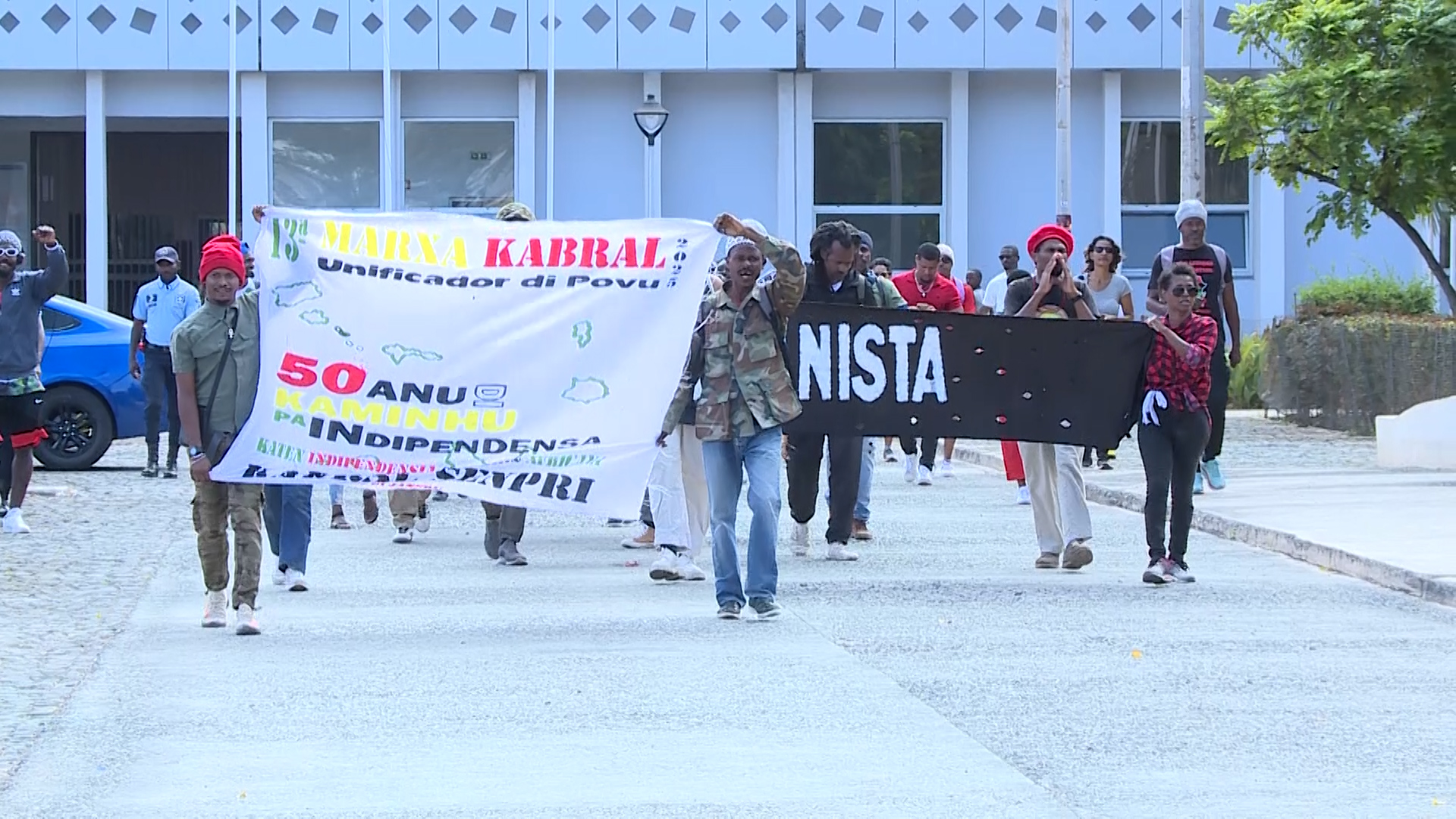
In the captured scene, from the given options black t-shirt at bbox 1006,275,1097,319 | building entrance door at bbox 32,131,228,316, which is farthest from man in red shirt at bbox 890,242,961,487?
building entrance door at bbox 32,131,228,316

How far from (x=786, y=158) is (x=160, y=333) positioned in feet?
49.4

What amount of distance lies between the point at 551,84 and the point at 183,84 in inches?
229

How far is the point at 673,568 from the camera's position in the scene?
11742mm

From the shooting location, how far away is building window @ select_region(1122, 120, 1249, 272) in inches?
1296

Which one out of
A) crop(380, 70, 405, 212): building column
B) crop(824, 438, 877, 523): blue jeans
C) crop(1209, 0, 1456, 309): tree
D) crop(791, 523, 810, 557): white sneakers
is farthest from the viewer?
crop(380, 70, 405, 212): building column

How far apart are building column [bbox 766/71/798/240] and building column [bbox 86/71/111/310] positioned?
10118mm

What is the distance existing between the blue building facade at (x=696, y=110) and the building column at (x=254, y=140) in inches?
1.4

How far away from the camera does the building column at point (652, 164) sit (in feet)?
105

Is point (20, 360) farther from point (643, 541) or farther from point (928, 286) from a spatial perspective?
point (928, 286)

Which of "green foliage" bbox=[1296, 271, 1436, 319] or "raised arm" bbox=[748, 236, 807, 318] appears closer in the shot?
"raised arm" bbox=[748, 236, 807, 318]

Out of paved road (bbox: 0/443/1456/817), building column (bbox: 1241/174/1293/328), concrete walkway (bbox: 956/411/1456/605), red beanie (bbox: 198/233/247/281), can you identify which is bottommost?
paved road (bbox: 0/443/1456/817)

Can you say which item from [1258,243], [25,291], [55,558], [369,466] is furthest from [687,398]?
[1258,243]

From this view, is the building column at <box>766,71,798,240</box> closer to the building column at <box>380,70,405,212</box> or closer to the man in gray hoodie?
the building column at <box>380,70,405,212</box>

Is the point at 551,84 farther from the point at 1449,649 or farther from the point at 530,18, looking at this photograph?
the point at 1449,649
